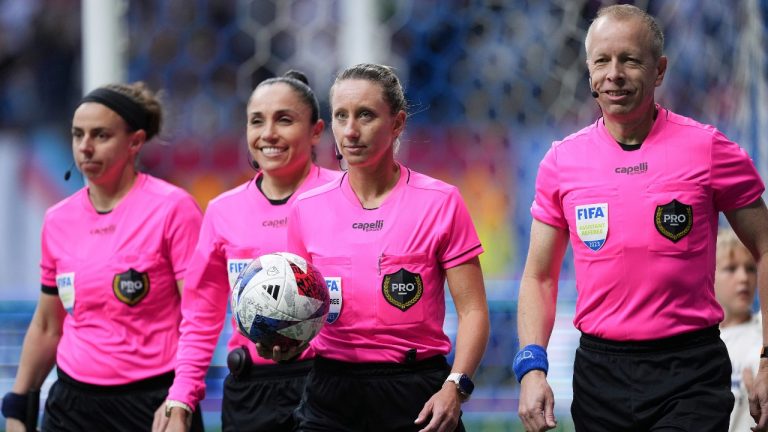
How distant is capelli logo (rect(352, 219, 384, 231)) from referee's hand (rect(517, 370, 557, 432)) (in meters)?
0.66

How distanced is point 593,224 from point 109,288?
1.92m

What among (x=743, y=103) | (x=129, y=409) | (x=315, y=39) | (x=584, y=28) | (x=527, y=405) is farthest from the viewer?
(x=315, y=39)

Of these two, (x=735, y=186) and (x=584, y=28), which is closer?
(x=735, y=186)

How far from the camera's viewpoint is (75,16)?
1103 cm

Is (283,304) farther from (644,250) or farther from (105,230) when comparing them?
(105,230)

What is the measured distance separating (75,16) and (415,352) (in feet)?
26.3

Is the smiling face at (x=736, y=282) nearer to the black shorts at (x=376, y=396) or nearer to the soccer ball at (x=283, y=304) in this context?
the black shorts at (x=376, y=396)

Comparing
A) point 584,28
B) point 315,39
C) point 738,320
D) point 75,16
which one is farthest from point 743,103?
point 75,16

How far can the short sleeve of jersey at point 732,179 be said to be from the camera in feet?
12.0

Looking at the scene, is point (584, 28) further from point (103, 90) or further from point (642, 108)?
point (642, 108)

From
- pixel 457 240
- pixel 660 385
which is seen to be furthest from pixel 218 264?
pixel 660 385

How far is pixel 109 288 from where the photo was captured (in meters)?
4.71

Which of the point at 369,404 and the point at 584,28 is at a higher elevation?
the point at 584,28

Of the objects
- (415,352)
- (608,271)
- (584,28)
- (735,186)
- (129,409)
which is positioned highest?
(584,28)
